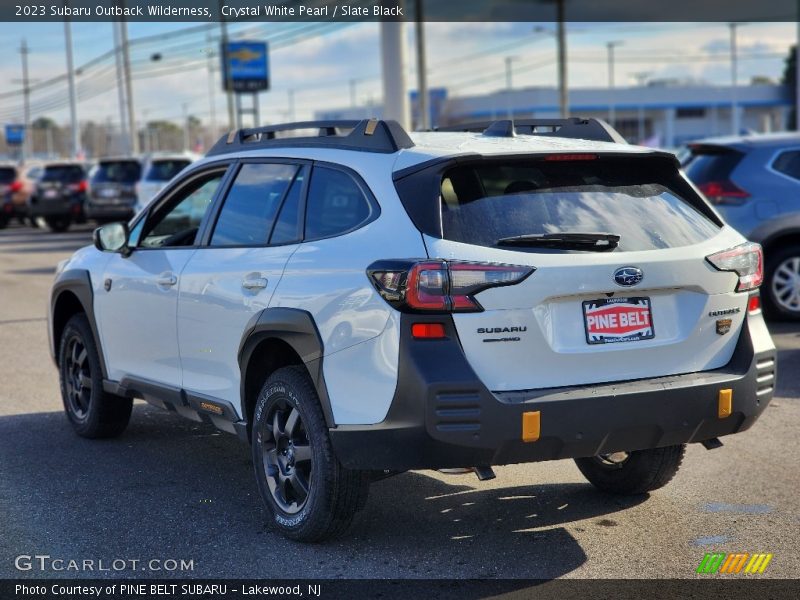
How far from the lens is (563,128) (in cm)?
589

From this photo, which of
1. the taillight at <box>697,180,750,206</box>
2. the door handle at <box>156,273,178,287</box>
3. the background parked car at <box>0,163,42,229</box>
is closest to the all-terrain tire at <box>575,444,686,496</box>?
the door handle at <box>156,273,178,287</box>

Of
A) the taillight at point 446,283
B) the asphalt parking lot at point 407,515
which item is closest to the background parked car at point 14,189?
the asphalt parking lot at point 407,515

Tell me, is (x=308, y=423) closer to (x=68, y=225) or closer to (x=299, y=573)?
(x=299, y=573)

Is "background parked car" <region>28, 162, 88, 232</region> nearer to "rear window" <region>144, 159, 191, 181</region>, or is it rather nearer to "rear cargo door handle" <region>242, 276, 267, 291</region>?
"rear window" <region>144, 159, 191, 181</region>

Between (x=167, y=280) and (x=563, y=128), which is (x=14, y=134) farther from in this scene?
(x=563, y=128)

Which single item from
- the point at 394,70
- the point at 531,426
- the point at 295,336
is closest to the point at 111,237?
the point at 295,336

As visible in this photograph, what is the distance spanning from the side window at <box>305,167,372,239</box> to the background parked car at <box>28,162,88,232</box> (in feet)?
95.0

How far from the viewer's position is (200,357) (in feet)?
19.3

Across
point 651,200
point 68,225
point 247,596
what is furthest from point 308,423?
point 68,225

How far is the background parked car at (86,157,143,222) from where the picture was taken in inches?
1177

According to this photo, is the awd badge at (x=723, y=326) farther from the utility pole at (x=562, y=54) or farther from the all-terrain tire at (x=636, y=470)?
the utility pole at (x=562, y=54)

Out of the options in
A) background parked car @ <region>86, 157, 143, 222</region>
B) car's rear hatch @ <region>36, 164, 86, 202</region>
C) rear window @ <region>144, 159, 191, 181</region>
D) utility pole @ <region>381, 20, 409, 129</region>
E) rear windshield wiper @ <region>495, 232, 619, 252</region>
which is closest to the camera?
rear windshield wiper @ <region>495, 232, 619, 252</region>

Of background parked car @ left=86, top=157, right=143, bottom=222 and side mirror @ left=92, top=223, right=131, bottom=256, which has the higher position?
side mirror @ left=92, top=223, right=131, bottom=256

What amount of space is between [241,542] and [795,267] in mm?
8082
